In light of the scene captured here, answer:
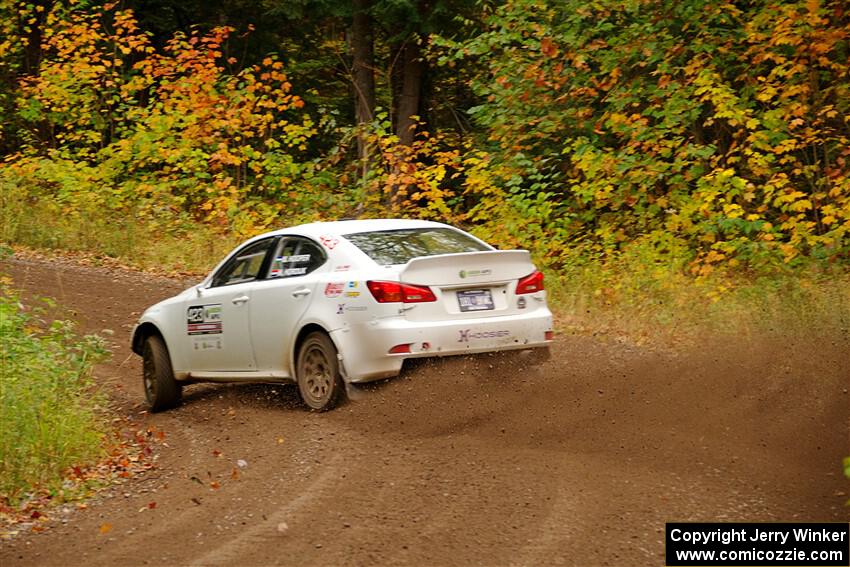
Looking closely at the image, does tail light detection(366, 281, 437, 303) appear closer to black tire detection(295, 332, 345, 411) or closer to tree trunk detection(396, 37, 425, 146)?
black tire detection(295, 332, 345, 411)

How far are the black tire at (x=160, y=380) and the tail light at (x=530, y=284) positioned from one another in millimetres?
3921

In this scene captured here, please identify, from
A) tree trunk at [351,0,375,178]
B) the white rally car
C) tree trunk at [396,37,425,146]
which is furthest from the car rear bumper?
tree trunk at [396,37,425,146]

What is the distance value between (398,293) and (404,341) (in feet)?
1.25

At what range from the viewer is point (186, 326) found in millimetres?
11375

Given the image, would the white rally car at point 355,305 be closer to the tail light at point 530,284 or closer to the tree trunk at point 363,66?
the tail light at point 530,284

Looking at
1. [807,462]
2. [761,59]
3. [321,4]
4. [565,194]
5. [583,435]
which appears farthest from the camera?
[321,4]

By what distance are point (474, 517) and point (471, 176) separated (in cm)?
1352

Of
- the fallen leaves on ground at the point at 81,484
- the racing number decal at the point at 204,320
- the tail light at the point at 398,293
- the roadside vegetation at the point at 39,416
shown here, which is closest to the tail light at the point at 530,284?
the tail light at the point at 398,293

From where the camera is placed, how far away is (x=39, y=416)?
27.4 ft

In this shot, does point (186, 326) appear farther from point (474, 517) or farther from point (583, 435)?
point (474, 517)

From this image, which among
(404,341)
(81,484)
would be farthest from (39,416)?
(404,341)

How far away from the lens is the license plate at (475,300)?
30.7ft

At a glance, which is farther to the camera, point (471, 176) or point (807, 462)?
point (471, 176)

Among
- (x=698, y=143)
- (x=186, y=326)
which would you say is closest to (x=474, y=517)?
(x=186, y=326)
